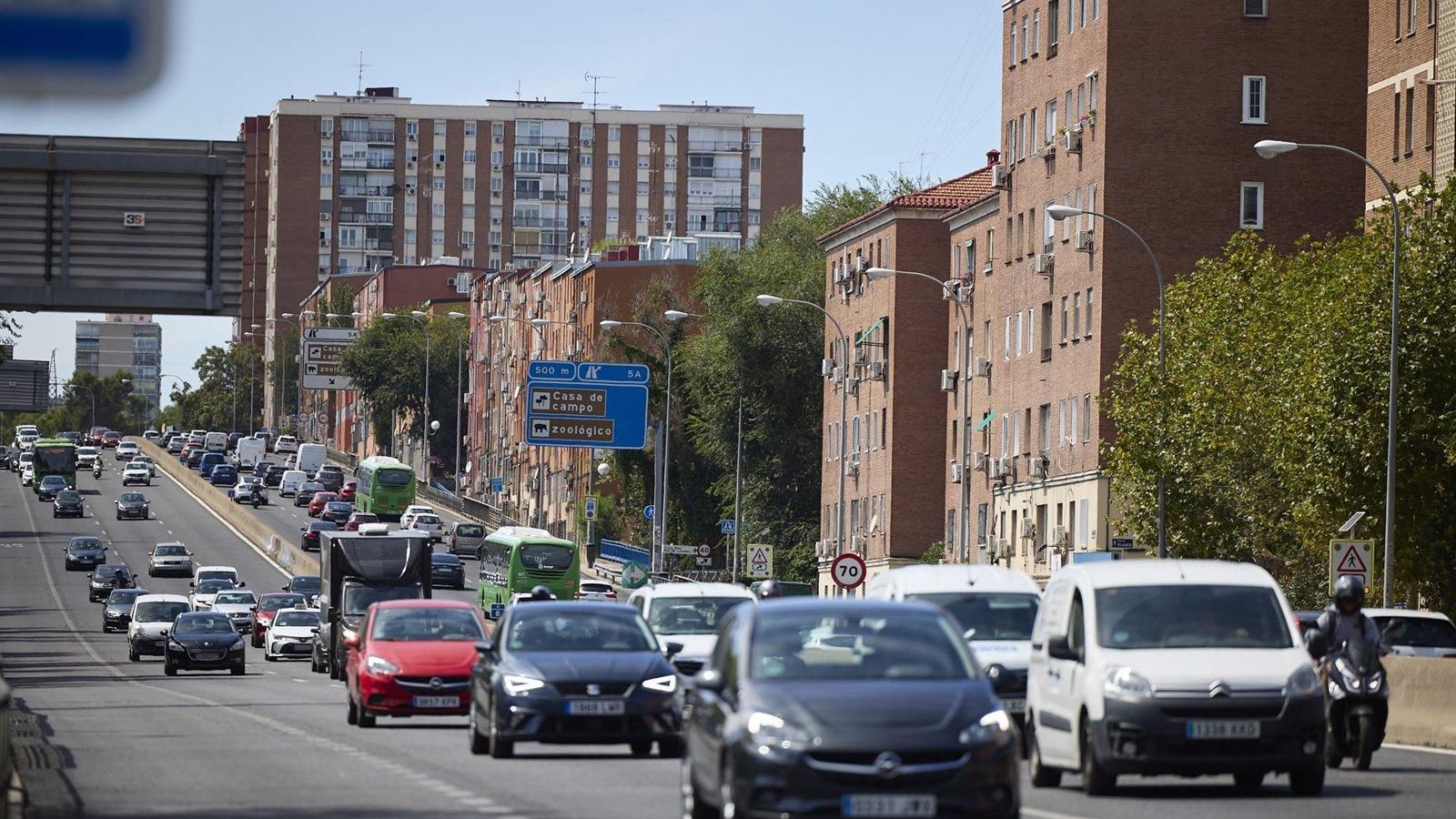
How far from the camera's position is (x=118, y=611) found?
82562 millimetres

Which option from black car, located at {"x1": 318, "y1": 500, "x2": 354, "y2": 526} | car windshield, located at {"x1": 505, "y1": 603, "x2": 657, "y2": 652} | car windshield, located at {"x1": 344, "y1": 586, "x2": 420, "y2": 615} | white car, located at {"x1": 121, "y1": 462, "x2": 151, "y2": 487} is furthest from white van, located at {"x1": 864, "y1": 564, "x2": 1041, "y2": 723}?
white car, located at {"x1": 121, "y1": 462, "x2": 151, "y2": 487}

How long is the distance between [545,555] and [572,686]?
184 feet

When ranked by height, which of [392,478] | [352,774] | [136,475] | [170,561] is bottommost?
[170,561]

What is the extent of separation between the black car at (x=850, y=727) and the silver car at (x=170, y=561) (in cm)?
9150

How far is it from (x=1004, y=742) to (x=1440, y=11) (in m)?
47.9

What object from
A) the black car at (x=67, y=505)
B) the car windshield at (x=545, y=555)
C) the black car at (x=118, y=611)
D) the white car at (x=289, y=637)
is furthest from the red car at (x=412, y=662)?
the black car at (x=67, y=505)

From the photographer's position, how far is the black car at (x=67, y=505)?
447 feet

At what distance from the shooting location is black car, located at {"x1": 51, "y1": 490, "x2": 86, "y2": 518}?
447 feet

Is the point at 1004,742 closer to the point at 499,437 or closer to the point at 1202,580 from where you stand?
the point at 1202,580

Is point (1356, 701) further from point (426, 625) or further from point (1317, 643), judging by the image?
point (426, 625)

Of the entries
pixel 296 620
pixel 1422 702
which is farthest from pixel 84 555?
pixel 1422 702

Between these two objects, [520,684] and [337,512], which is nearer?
[520,684]

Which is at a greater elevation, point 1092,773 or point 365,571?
point 1092,773

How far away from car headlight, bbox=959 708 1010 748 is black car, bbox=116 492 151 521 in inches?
4832
